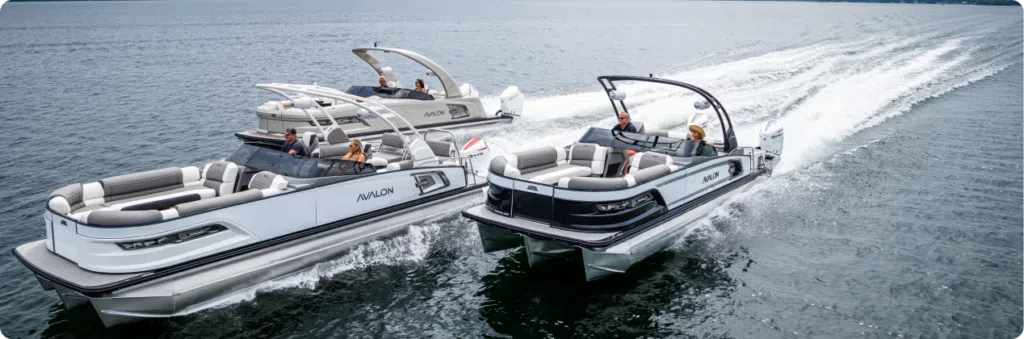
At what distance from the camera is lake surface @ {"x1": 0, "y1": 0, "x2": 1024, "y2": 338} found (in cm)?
1024

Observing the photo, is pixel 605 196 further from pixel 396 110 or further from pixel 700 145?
pixel 396 110

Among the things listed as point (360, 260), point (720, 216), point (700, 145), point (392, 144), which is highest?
point (700, 145)

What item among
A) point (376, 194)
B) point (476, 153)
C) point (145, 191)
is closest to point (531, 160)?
point (476, 153)

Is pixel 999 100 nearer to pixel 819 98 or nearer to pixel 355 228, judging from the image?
pixel 819 98

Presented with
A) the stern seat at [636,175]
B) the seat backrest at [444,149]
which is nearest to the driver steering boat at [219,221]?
the seat backrest at [444,149]

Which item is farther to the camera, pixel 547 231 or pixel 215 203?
pixel 547 231

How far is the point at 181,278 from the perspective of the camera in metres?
9.77

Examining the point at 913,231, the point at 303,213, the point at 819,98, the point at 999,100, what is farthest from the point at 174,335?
the point at 999,100

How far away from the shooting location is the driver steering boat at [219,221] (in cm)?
934

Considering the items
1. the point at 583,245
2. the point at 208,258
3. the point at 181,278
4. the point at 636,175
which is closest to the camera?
the point at 181,278

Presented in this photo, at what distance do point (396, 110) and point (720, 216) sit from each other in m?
10.3

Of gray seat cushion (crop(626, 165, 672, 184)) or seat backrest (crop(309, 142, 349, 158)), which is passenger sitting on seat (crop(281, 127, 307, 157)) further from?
gray seat cushion (crop(626, 165, 672, 184))

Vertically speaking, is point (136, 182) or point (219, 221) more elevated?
point (136, 182)

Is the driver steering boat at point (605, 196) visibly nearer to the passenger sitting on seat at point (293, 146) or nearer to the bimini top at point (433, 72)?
the passenger sitting on seat at point (293, 146)
